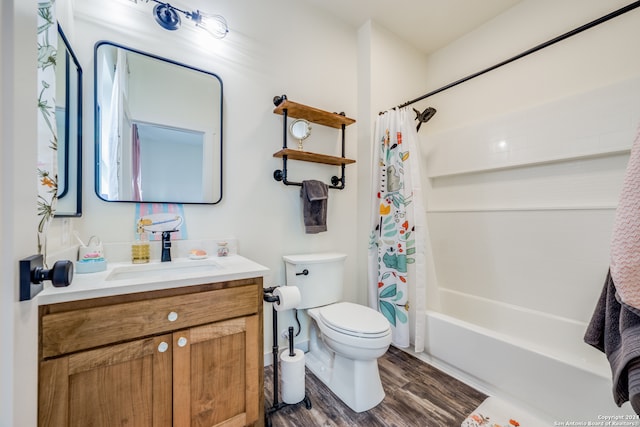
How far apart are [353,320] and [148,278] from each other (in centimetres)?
102

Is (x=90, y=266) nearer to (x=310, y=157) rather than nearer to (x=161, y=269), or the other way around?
(x=161, y=269)

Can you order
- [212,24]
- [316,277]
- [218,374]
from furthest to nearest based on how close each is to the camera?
1. [316,277]
2. [212,24]
3. [218,374]

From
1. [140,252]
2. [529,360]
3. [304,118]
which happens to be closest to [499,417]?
[529,360]

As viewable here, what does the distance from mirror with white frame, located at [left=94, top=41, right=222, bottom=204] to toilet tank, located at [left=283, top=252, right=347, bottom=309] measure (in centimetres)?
65

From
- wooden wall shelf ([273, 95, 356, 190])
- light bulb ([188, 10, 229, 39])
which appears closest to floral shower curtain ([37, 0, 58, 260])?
light bulb ([188, 10, 229, 39])

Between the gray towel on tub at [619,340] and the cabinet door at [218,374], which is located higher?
the gray towel on tub at [619,340]

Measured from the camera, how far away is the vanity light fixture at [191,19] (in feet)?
4.42

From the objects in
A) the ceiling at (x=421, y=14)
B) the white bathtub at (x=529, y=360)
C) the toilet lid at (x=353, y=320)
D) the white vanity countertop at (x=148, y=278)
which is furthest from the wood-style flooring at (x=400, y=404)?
the ceiling at (x=421, y=14)

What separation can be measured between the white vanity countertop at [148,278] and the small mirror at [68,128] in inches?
12.1

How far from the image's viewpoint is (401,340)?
6.10 feet

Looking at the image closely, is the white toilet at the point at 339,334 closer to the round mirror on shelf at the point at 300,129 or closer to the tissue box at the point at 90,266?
the round mirror on shelf at the point at 300,129

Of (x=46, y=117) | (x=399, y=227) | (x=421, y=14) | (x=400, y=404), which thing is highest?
(x=421, y=14)

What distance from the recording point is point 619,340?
3.07ft

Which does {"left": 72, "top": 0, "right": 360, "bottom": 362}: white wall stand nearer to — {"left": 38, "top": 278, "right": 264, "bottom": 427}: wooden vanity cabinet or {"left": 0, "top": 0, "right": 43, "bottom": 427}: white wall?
{"left": 38, "top": 278, "right": 264, "bottom": 427}: wooden vanity cabinet
